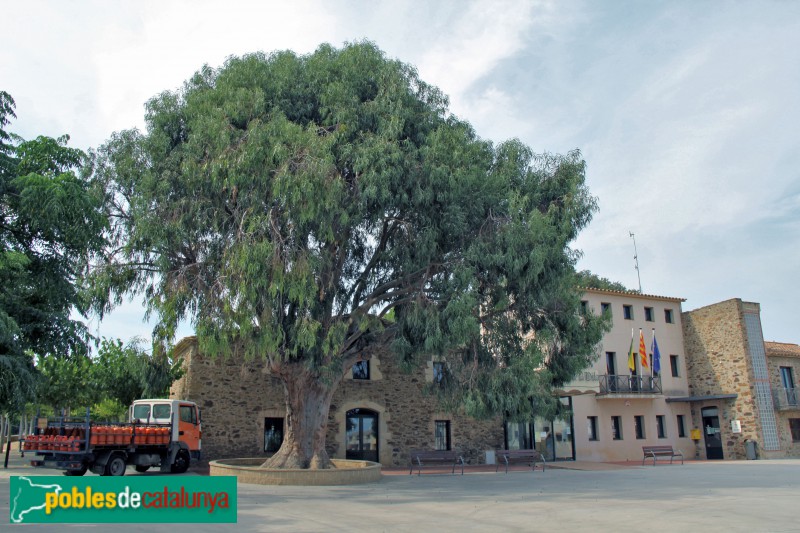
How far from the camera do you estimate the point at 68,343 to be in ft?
33.7

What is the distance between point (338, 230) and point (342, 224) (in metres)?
1.19

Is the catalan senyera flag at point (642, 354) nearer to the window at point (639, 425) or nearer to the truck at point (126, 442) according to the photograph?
the window at point (639, 425)

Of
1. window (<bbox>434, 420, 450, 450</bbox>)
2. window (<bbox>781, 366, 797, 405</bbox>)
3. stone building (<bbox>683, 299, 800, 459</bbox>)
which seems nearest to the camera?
window (<bbox>434, 420, 450, 450</bbox>)

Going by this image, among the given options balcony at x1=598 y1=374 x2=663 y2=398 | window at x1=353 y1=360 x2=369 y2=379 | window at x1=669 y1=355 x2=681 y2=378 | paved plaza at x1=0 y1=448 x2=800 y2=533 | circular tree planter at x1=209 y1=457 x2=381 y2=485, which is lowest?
paved plaza at x1=0 y1=448 x2=800 y2=533

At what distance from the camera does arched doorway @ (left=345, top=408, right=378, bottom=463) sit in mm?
22209

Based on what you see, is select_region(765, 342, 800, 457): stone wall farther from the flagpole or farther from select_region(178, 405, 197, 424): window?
select_region(178, 405, 197, 424): window

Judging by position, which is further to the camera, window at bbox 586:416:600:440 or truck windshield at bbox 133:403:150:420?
window at bbox 586:416:600:440

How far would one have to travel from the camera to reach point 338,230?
587 inches

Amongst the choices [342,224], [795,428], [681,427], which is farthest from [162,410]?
[795,428]

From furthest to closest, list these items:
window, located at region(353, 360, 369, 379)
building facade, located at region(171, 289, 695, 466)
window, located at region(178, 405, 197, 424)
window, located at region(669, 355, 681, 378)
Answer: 1. window, located at region(669, 355, 681, 378)
2. window, located at region(353, 360, 369, 379)
3. building facade, located at region(171, 289, 695, 466)
4. window, located at region(178, 405, 197, 424)

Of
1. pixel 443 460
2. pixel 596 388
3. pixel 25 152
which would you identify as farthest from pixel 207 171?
pixel 596 388

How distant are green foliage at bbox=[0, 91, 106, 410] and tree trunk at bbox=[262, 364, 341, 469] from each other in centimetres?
688

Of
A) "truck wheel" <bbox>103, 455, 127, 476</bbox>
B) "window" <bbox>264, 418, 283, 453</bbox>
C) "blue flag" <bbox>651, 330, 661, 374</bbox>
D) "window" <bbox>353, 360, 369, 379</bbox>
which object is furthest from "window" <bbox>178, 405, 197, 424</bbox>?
"blue flag" <bbox>651, 330, 661, 374</bbox>

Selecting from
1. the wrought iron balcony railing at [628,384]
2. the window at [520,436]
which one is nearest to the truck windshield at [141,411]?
the window at [520,436]
